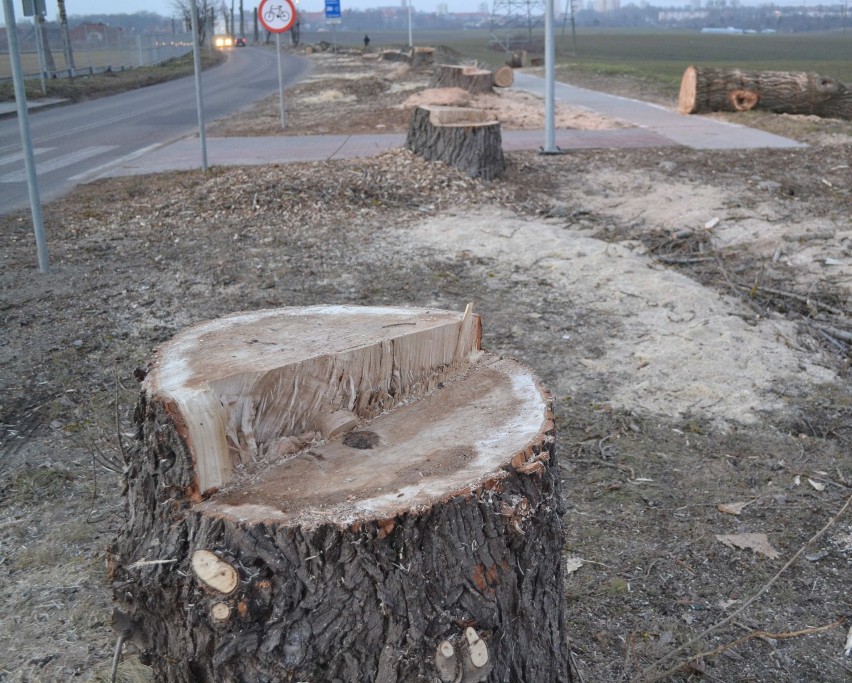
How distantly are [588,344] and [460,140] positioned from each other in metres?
4.66

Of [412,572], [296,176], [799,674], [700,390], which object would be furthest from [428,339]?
[296,176]

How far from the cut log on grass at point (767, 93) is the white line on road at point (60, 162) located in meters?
10.4

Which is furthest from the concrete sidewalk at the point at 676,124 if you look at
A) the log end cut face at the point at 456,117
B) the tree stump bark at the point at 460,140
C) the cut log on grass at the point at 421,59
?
the cut log on grass at the point at 421,59

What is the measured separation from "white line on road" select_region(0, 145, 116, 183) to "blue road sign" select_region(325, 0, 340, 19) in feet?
60.5

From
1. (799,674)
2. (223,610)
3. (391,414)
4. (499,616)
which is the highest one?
(391,414)

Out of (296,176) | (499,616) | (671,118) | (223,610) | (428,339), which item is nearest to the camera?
(223,610)

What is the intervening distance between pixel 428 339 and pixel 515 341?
9.46 feet

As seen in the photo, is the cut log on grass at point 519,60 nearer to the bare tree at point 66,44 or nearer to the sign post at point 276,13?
the bare tree at point 66,44

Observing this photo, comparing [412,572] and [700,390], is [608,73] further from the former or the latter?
[412,572]

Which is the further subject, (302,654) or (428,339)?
(428,339)

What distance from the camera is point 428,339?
260cm

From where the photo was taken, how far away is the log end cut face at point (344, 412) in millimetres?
2041

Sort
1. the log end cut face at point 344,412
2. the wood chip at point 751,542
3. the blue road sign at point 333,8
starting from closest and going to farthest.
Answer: the log end cut face at point 344,412 < the wood chip at point 751,542 < the blue road sign at point 333,8

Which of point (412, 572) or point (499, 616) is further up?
point (412, 572)
